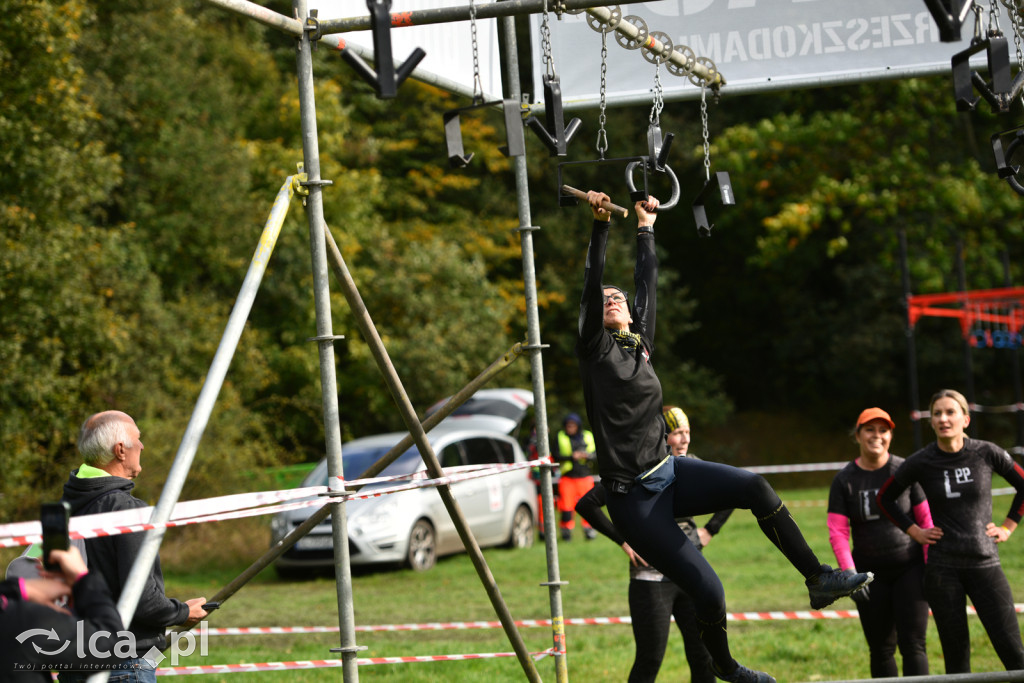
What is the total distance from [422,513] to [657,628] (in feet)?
26.2

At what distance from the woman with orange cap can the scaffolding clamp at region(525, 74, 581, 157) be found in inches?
105

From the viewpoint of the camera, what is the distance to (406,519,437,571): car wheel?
1333 cm

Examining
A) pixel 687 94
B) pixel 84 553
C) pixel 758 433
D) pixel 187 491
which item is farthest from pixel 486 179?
pixel 84 553

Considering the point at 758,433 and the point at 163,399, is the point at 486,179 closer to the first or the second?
the point at 758,433

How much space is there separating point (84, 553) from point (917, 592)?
4343 mm

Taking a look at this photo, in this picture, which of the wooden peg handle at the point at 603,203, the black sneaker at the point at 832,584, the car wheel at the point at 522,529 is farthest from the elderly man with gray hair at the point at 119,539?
the car wheel at the point at 522,529

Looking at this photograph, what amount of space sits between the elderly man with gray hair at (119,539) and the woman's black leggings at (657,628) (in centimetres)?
253

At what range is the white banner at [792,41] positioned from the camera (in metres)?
6.22

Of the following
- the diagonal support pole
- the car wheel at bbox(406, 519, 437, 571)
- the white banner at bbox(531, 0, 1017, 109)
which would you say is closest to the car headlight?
the car wheel at bbox(406, 519, 437, 571)

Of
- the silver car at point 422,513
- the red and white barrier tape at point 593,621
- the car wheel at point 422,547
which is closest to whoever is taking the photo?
the red and white barrier tape at point 593,621

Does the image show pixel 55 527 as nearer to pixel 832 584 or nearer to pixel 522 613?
pixel 832 584

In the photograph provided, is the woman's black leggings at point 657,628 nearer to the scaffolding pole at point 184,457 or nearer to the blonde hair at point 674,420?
the blonde hair at point 674,420

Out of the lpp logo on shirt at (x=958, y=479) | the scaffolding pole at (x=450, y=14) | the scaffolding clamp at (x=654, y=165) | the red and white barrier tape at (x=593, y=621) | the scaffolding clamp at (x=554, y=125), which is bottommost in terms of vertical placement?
the red and white barrier tape at (x=593, y=621)

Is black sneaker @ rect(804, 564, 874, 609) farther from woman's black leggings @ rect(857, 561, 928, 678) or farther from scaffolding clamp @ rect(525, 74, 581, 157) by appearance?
scaffolding clamp @ rect(525, 74, 581, 157)
